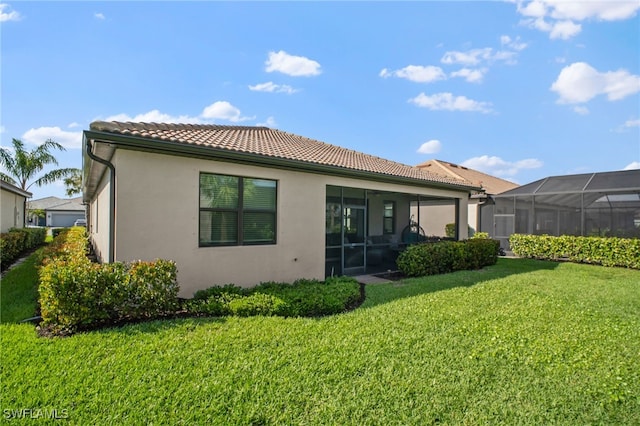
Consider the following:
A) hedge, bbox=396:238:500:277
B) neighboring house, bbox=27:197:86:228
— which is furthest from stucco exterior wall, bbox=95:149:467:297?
neighboring house, bbox=27:197:86:228

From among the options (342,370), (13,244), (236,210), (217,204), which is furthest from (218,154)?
(13,244)

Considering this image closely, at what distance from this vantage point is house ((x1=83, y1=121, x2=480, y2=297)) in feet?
19.8

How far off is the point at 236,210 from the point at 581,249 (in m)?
14.7

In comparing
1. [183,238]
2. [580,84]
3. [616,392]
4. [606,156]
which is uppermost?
[580,84]

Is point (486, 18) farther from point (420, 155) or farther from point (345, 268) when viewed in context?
point (420, 155)

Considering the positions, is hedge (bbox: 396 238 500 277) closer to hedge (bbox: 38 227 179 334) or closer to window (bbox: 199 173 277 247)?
window (bbox: 199 173 277 247)

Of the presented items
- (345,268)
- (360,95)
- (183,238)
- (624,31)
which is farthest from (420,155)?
(183,238)

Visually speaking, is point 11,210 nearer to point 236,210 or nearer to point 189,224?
point 189,224

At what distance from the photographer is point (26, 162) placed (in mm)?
24828

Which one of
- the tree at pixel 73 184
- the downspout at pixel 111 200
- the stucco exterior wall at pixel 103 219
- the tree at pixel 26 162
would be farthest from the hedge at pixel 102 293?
the tree at pixel 73 184

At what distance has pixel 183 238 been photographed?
6594mm

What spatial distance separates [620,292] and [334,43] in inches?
451

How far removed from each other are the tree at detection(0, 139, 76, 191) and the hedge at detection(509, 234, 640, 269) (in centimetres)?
3390

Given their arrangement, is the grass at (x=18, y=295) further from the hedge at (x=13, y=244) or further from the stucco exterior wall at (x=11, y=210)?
the stucco exterior wall at (x=11, y=210)
